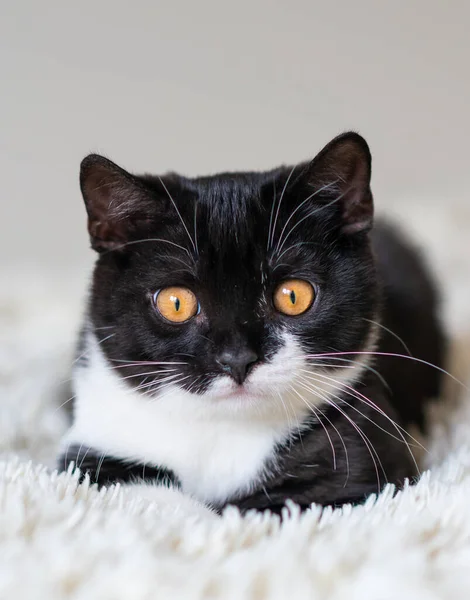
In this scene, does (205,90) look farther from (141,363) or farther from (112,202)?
(141,363)

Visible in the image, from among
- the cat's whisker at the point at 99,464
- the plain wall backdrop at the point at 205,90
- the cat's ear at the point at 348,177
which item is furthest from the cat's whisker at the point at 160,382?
the plain wall backdrop at the point at 205,90

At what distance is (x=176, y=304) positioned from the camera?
1015 millimetres

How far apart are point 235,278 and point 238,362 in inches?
5.2

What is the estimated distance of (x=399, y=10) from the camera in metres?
2.90

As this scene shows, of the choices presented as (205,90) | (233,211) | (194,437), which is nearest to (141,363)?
(194,437)

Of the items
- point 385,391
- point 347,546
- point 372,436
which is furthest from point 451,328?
point 347,546

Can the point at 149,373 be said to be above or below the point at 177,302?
below

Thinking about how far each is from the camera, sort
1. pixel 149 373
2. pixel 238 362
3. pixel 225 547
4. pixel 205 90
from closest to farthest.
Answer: pixel 225 547 → pixel 238 362 → pixel 149 373 → pixel 205 90

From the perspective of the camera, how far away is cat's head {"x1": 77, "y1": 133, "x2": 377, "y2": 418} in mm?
973

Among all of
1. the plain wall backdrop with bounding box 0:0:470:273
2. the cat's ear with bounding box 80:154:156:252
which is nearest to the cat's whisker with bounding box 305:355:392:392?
the cat's ear with bounding box 80:154:156:252

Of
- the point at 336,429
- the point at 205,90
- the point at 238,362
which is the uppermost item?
the point at 205,90

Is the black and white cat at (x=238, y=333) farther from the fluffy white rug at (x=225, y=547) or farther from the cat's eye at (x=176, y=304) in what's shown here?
the fluffy white rug at (x=225, y=547)

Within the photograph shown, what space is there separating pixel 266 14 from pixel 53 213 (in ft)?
3.69

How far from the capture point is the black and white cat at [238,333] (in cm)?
100
